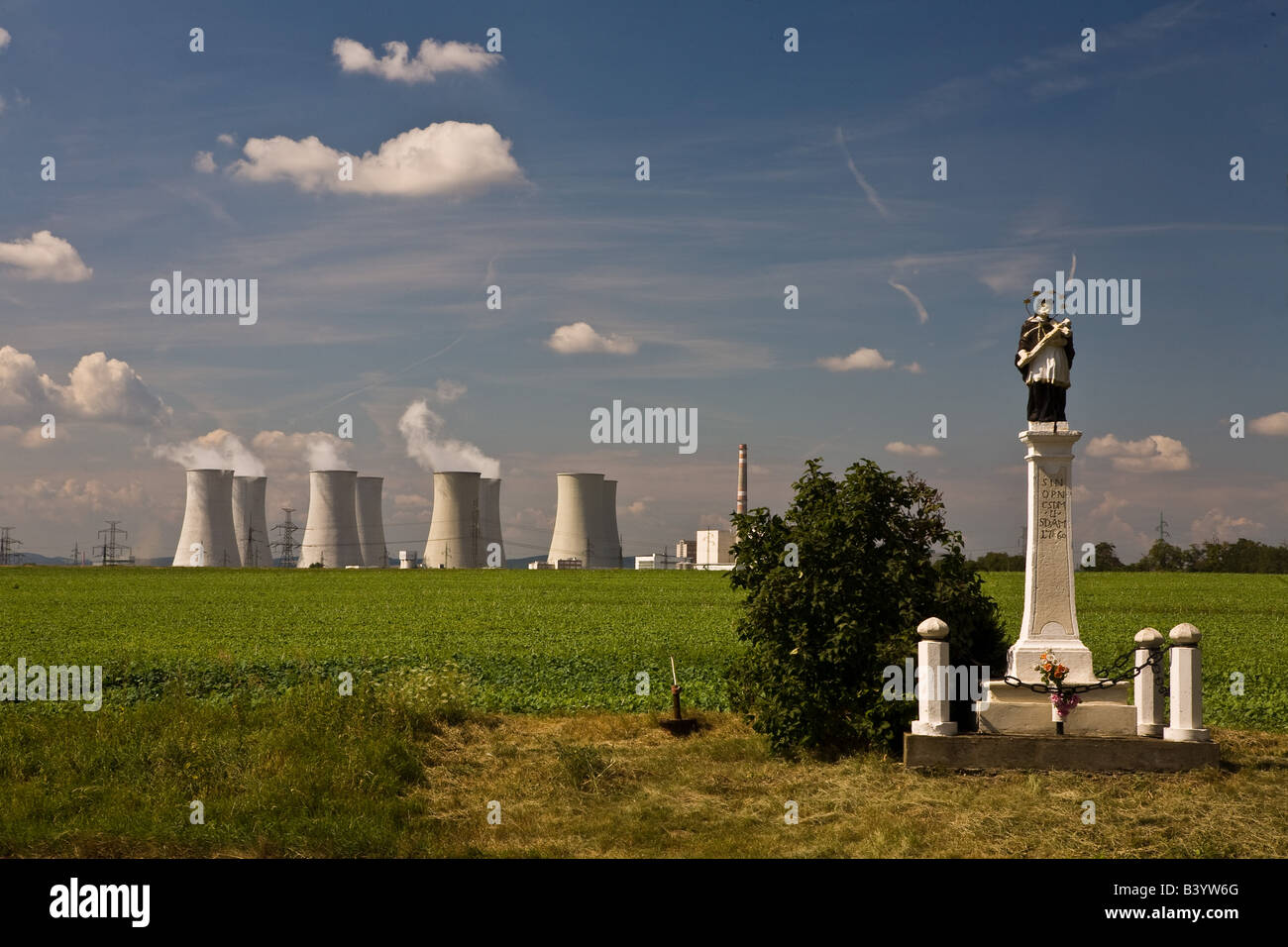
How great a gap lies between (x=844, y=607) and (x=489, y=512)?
258 feet

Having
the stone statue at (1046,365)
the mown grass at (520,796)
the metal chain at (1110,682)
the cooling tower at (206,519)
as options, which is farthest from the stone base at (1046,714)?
the cooling tower at (206,519)

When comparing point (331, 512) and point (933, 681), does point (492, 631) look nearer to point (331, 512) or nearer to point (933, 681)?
point (933, 681)

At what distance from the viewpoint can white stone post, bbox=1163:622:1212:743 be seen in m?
12.6

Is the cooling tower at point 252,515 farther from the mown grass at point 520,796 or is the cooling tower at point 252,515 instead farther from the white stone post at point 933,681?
the white stone post at point 933,681

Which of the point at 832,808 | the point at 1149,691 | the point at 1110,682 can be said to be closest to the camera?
the point at 832,808

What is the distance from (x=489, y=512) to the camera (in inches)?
Answer: 3600

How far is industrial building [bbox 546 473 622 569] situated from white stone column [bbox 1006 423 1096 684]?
6373 cm

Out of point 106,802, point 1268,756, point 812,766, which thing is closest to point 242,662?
point 106,802

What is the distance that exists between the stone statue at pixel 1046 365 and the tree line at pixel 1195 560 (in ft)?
213

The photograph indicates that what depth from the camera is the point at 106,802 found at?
11.8 m

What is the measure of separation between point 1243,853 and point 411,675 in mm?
11596

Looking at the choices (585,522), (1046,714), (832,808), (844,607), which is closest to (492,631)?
(844,607)

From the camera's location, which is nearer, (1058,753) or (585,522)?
(1058,753)

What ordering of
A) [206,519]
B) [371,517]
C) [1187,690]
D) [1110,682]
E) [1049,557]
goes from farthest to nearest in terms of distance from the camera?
[371,517] → [206,519] → [1049,557] → [1110,682] → [1187,690]
